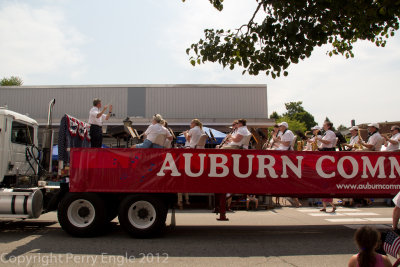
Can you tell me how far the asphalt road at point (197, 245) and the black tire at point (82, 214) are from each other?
0.20m

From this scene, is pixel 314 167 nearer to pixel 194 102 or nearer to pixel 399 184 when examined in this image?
pixel 399 184

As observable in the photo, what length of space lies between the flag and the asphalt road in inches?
95.0

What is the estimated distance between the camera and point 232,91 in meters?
22.2

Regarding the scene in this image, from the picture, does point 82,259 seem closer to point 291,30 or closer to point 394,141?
point 291,30

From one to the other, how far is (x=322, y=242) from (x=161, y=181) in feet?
12.0

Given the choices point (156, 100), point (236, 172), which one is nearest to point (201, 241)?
point (236, 172)

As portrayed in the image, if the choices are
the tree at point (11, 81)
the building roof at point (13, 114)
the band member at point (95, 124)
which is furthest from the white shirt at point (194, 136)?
the tree at point (11, 81)

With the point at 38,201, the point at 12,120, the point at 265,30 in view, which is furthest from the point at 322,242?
the point at 12,120

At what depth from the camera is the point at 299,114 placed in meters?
91.3

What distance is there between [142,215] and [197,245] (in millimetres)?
1352

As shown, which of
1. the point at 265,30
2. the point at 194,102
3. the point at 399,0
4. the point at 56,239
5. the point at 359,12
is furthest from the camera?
the point at 194,102

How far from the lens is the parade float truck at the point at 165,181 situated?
23.3 feet

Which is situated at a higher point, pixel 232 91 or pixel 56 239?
pixel 232 91

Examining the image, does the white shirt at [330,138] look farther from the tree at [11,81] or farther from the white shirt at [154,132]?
the tree at [11,81]
